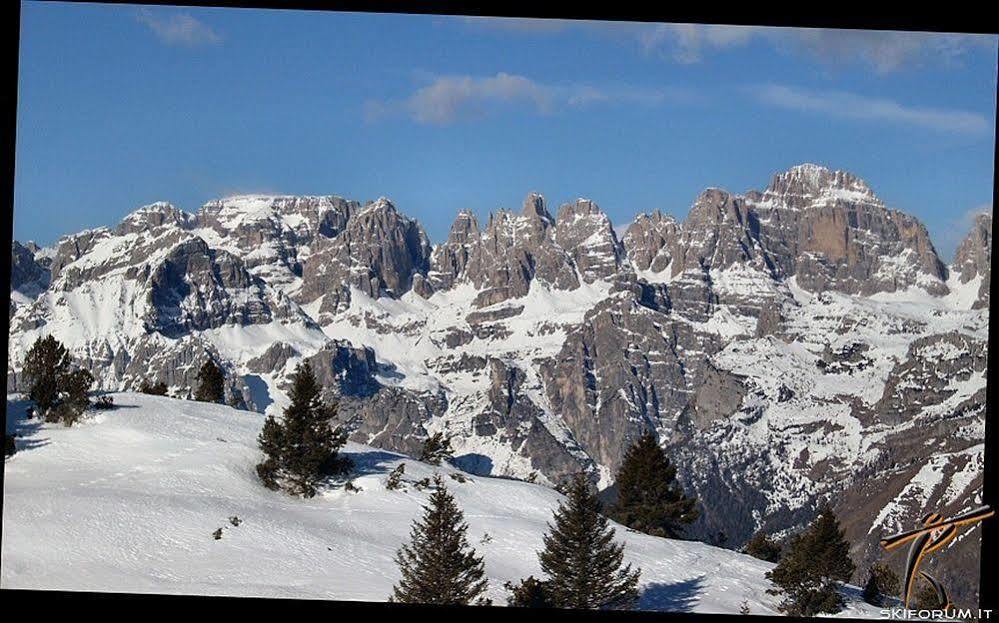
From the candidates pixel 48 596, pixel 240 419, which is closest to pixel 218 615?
pixel 48 596

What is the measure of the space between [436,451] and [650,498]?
6075 mm

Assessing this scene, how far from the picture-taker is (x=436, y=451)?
2988 cm

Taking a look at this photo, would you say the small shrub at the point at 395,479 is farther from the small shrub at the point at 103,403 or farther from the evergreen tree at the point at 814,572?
the evergreen tree at the point at 814,572

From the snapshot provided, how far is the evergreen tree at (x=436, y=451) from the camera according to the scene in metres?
29.2

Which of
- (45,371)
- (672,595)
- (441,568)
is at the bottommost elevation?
(672,595)

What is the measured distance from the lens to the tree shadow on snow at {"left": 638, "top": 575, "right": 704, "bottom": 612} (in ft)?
65.3

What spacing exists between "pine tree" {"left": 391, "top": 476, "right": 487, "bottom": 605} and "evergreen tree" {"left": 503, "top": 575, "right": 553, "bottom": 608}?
51 cm

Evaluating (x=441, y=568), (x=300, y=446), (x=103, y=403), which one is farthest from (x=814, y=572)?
(x=103, y=403)

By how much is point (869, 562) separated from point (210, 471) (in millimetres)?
127756

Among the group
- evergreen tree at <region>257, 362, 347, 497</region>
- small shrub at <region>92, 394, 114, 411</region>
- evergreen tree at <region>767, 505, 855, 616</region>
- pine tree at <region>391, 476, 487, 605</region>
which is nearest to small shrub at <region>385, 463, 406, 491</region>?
evergreen tree at <region>257, 362, 347, 497</region>

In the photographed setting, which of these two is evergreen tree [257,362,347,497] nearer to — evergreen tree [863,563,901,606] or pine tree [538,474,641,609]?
pine tree [538,474,641,609]

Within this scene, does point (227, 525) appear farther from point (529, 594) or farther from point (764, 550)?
point (764, 550)

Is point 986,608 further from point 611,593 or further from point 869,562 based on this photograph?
point 869,562

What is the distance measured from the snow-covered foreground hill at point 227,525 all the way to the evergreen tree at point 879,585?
0.51m
